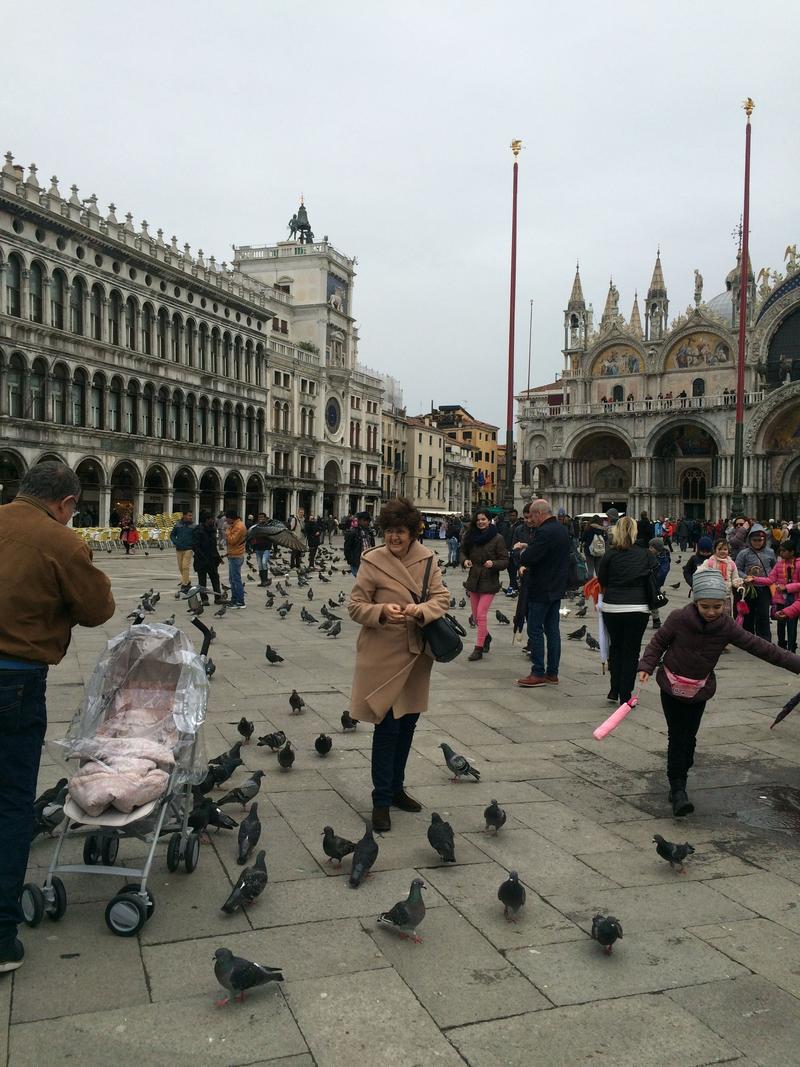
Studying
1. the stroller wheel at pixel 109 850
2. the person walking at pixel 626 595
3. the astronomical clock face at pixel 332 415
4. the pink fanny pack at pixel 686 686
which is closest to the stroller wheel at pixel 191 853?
the stroller wheel at pixel 109 850

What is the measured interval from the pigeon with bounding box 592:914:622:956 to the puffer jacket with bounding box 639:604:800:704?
1992 mm

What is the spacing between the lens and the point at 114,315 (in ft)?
138

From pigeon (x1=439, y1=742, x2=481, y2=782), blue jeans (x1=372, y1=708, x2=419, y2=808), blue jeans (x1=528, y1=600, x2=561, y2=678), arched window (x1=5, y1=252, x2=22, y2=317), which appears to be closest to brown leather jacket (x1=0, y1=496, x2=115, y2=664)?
blue jeans (x1=372, y1=708, x2=419, y2=808)

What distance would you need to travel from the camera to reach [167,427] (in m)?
46.5

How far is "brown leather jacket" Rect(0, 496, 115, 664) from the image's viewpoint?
11.5 ft

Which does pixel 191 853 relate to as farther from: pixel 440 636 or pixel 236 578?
pixel 236 578

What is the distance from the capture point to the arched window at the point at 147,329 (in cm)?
4434

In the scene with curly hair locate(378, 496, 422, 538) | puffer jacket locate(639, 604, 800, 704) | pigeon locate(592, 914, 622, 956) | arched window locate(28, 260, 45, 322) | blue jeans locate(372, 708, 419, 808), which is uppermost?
arched window locate(28, 260, 45, 322)

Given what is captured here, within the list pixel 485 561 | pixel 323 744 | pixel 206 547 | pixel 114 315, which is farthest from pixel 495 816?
pixel 114 315

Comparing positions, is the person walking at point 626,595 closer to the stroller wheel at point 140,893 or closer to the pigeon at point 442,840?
the pigeon at point 442,840

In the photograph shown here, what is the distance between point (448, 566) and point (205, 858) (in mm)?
22900

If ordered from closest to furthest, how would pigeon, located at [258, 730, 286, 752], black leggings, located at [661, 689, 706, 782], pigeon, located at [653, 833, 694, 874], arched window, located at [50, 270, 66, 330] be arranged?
pigeon, located at [653, 833, 694, 874]
black leggings, located at [661, 689, 706, 782]
pigeon, located at [258, 730, 286, 752]
arched window, located at [50, 270, 66, 330]

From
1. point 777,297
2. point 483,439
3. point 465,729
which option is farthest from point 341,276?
point 465,729

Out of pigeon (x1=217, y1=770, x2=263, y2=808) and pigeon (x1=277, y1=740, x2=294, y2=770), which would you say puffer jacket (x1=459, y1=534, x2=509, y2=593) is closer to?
pigeon (x1=277, y1=740, x2=294, y2=770)
